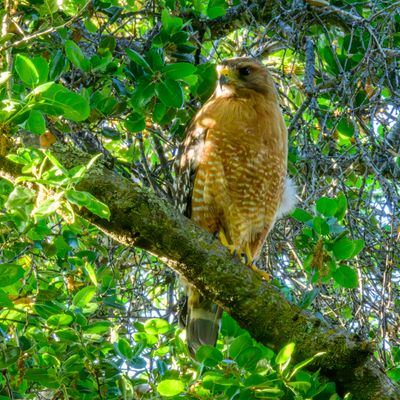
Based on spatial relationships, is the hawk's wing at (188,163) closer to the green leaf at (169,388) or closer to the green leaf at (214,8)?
the green leaf at (214,8)

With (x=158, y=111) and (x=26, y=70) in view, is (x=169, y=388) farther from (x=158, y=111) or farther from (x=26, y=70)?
(x=158, y=111)

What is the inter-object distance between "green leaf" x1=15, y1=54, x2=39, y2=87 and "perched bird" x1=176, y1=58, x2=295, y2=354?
1.71 m

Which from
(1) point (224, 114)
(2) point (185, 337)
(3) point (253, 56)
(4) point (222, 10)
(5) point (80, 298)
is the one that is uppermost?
(4) point (222, 10)

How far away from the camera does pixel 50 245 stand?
384 centimetres

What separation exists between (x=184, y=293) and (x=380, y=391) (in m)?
1.59

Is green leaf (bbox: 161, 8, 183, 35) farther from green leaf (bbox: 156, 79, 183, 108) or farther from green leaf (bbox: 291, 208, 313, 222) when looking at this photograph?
green leaf (bbox: 291, 208, 313, 222)

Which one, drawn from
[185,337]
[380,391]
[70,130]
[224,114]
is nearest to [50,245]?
[70,130]

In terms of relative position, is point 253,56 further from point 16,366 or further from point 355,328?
point 16,366

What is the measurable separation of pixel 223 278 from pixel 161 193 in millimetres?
1304

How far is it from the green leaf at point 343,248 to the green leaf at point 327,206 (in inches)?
5.1

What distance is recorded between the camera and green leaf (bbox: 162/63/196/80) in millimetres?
3262

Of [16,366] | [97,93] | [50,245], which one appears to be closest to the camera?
[16,366]

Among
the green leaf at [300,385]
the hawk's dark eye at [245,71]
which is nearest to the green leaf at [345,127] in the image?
the hawk's dark eye at [245,71]

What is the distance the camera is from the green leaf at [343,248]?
119 inches
